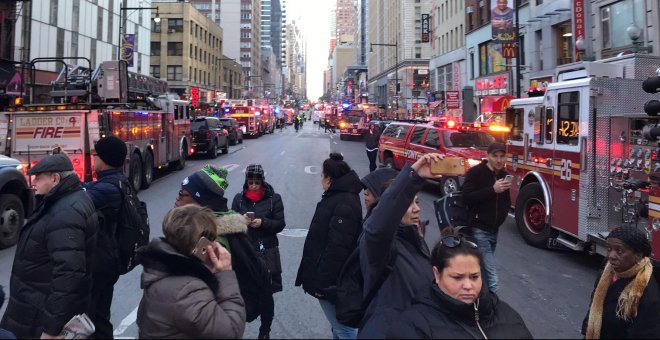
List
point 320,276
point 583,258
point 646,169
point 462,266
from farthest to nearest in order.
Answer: point 583,258
point 646,169
point 320,276
point 462,266

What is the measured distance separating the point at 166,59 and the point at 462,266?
71605 millimetres

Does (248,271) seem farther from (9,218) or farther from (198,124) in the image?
(198,124)

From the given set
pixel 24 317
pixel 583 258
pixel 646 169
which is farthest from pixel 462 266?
pixel 583 258

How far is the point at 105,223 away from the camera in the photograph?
12.5 feet

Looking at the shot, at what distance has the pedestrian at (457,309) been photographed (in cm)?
204

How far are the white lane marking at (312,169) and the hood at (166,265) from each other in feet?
54.2

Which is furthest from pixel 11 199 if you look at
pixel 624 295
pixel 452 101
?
pixel 452 101

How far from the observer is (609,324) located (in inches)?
126

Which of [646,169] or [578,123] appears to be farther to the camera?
[578,123]

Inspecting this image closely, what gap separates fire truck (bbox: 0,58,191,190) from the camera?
11453 millimetres

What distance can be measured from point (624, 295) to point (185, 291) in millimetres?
2699

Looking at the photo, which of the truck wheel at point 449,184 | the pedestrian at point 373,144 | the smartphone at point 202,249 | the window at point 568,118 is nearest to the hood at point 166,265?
the smartphone at point 202,249

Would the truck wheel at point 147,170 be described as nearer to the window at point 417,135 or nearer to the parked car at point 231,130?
the window at point 417,135

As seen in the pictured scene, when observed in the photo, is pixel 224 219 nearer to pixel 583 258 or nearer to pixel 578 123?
pixel 578 123
